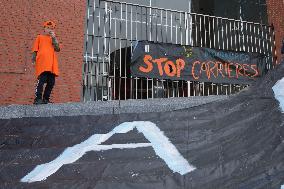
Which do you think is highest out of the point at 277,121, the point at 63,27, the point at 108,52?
the point at 63,27

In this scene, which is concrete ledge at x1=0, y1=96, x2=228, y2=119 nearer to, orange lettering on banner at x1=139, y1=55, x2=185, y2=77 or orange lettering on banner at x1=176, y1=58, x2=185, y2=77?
orange lettering on banner at x1=139, y1=55, x2=185, y2=77

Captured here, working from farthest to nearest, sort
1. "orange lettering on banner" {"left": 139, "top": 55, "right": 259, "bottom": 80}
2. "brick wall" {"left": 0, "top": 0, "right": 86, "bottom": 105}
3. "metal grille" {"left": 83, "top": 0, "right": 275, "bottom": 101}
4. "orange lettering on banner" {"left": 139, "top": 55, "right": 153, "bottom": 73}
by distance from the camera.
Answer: "metal grille" {"left": 83, "top": 0, "right": 275, "bottom": 101}, "brick wall" {"left": 0, "top": 0, "right": 86, "bottom": 105}, "orange lettering on banner" {"left": 139, "top": 55, "right": 259, "bottom": 80}, "orange lettering on banner" {"left": 139, "top": 55, "right": 153, "bottom": 73}

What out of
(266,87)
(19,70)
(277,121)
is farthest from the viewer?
(19,70)

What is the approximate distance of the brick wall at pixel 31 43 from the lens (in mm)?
9820

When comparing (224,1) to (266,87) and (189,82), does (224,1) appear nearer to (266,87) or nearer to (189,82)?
(189,82)

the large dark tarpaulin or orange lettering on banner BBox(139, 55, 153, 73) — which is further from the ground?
orange lettering on banner BBox(139, 55, 153, 73)

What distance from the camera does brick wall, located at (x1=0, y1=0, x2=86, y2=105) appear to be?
982cm

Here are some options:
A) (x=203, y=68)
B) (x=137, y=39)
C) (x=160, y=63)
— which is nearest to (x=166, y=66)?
(x=160, y=63)

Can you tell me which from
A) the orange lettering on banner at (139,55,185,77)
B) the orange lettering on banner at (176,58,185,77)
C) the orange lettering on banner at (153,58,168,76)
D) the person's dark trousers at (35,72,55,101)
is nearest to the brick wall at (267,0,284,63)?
the orange lettering on banner at (176,58,185,77)

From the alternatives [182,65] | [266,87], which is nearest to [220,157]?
[266,87]

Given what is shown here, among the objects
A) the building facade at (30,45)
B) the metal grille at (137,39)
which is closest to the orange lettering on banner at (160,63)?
the metal grille at (137,39)

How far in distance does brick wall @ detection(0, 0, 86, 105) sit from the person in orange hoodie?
7.68 feet

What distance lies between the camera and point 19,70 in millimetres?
9906

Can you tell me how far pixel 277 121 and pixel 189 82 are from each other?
6551 mm
